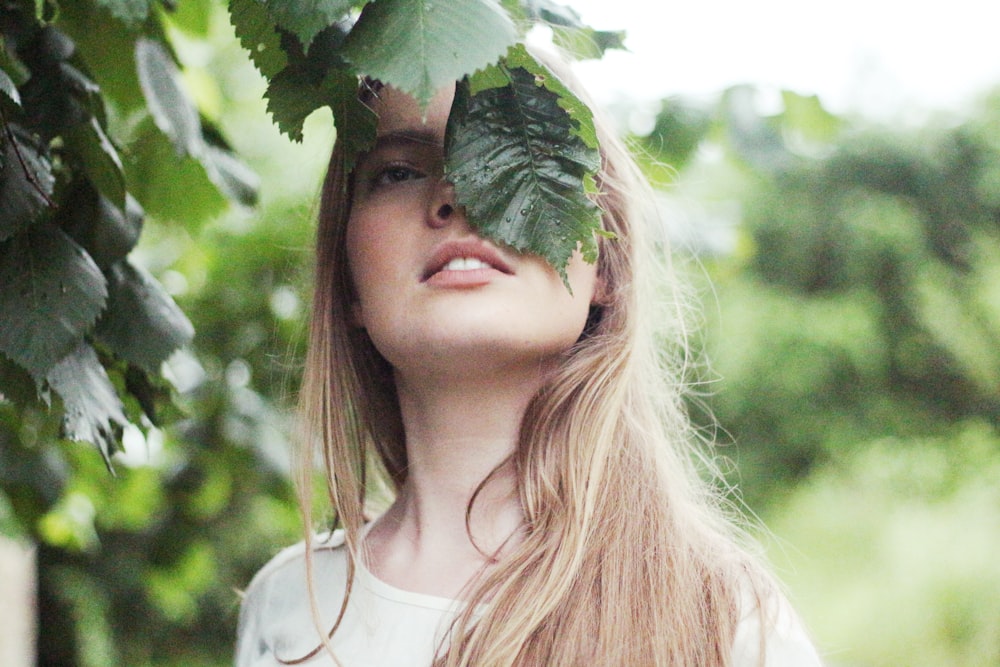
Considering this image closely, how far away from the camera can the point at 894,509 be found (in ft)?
31.3

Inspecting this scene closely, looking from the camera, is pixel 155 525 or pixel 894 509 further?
pixel 894 509

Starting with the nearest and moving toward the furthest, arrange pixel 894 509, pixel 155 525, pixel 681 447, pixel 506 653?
pixel 506 653
pixel 681 447
pixel 155 525
pixel 894 509

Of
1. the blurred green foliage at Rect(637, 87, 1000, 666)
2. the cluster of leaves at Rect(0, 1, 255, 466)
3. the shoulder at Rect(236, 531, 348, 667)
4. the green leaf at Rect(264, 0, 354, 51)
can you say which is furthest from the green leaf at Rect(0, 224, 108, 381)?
the blurred green foliage at Rect(637, 87, 1000, 666)

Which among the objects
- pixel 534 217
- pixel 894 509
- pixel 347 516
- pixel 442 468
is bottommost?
pixel 894 509

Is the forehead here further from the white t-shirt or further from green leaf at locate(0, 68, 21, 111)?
the white t-shirt

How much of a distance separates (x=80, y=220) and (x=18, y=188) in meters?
0.15

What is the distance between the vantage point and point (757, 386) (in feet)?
36.0

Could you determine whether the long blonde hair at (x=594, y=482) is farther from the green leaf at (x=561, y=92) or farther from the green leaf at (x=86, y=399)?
the green leaf at (x=86, y=399)

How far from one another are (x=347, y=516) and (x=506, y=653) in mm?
432

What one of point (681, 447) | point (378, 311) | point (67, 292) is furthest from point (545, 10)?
point (681, 447)

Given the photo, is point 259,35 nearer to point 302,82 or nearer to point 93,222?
point 302,82

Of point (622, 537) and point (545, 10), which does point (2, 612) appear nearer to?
point (622, 537)

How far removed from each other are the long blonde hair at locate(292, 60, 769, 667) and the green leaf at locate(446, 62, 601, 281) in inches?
4.7

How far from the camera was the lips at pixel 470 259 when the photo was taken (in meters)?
1.26
